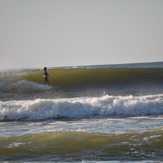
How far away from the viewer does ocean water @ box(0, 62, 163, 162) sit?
24.9ft

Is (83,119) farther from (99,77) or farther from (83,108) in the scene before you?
(99,77)

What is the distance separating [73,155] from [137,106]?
8398 millimetres

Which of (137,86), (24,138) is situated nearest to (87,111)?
(24,138)

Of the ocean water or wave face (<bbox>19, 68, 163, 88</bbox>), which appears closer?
the ocean water

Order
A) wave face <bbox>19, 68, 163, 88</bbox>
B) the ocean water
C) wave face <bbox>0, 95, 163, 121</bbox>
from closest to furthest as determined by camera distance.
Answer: the ocean water → wave face <bbox>0, 95, 163, 121</bbox> → wave face <bbox>19, 68, 163, 88</bbox>

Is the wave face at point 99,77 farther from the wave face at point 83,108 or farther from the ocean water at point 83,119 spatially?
the wave face at point 83,108

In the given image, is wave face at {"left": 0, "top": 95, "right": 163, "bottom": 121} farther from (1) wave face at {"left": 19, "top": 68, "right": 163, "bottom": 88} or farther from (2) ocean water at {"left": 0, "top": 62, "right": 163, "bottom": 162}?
(1) wave face at {"left": 19, "top": 68, "right": 163, "bottom": 88}

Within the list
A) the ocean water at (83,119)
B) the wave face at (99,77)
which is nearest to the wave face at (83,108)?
the ocean water at (83,119)

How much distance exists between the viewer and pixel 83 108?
1548 centimetres

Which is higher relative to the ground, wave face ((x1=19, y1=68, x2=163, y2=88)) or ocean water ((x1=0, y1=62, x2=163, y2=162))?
wave face ((x1=19, y1=68, x2=163, y2=88))

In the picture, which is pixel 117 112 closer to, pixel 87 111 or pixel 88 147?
pixel 87 111

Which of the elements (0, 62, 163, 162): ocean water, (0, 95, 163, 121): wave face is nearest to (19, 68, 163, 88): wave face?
(0, 62, 163, 162): ocean water

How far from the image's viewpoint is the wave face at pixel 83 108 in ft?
49.0

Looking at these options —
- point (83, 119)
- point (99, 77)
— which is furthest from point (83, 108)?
Answer: point (99, 77)
